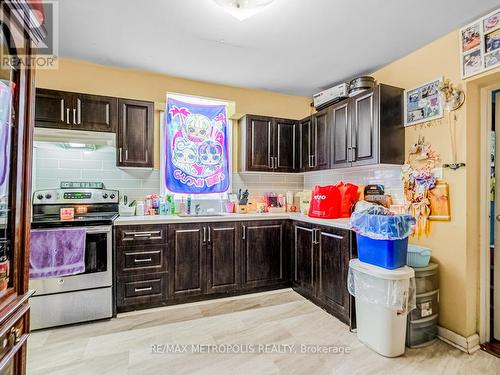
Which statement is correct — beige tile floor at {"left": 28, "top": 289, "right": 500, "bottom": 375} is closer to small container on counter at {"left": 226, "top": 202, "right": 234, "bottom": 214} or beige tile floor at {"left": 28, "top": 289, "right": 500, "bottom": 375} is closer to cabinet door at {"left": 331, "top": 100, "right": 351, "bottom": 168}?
small container on counter at {"left": 226, "top": 202, "right": 234, "bottom": 214}

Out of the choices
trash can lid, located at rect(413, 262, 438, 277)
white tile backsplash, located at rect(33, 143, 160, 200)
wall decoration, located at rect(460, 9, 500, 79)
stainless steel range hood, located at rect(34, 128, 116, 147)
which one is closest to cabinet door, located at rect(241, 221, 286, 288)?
white tile backsplash, located at rect(33, 143, 160, 200)

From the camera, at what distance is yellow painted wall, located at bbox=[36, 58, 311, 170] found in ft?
9.18

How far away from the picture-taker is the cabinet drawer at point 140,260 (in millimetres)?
2533

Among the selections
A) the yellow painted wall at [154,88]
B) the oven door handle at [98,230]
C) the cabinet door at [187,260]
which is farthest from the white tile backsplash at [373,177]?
the oven door handle at [98,230]

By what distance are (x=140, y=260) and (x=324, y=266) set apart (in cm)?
188

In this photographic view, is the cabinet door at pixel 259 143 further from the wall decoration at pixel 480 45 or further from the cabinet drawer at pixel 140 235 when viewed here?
the wall decoration at pixel 480 45

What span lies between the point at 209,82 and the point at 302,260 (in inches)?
100.0

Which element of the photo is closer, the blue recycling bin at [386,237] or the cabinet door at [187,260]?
the blue recycling bin at [386,237]

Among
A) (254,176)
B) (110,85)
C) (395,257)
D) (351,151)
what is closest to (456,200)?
(395,257)

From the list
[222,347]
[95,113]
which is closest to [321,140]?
[222,347]

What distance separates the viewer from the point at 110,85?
2.96 meters

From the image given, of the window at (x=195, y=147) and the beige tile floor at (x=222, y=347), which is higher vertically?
the window at (x=195, y=147)

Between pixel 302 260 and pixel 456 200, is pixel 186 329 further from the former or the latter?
pixel 456 200

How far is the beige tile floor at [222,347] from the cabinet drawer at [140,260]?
0.43 metres
